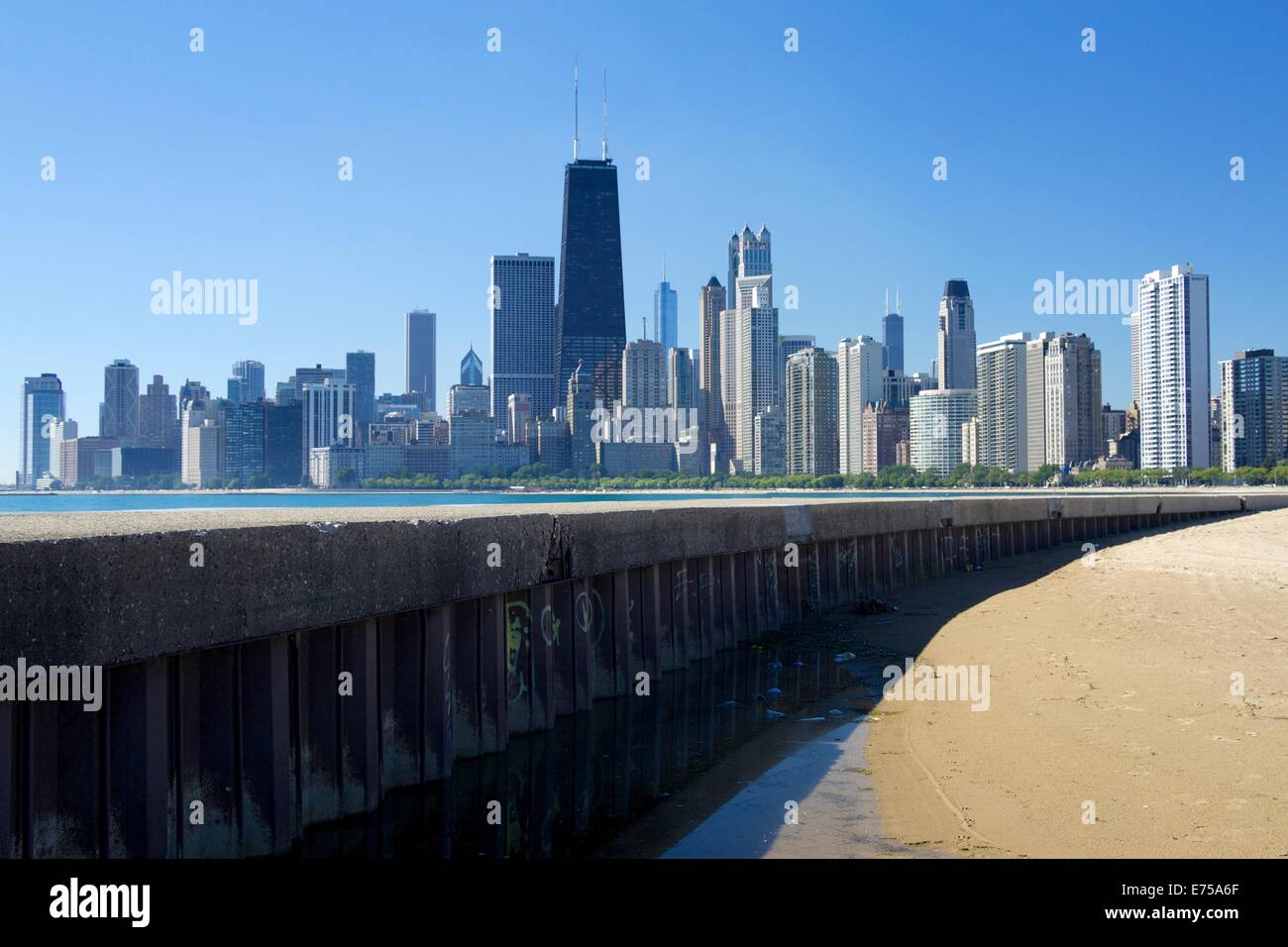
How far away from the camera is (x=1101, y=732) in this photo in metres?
10.3

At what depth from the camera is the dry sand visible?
25.2 feet

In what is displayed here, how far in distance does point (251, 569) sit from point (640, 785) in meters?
4.70

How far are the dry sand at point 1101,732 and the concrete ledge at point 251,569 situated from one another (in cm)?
386

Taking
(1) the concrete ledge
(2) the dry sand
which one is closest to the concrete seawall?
(1) the concrete ledge

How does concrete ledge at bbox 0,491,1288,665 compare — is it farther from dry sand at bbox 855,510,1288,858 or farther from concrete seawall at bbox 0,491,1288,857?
dry sand at bbox 855,510,1288,858

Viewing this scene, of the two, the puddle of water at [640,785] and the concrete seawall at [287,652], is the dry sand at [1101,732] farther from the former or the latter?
the concrete seawall at [287,652]

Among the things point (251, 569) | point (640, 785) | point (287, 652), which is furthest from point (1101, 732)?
point (251, 569)

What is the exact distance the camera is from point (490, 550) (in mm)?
10008

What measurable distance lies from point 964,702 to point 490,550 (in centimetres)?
599

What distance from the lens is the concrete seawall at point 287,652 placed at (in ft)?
18.9

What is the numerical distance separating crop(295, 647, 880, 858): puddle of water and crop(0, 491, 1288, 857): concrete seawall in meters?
0.29

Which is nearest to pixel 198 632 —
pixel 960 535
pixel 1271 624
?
pixel 1271 624
